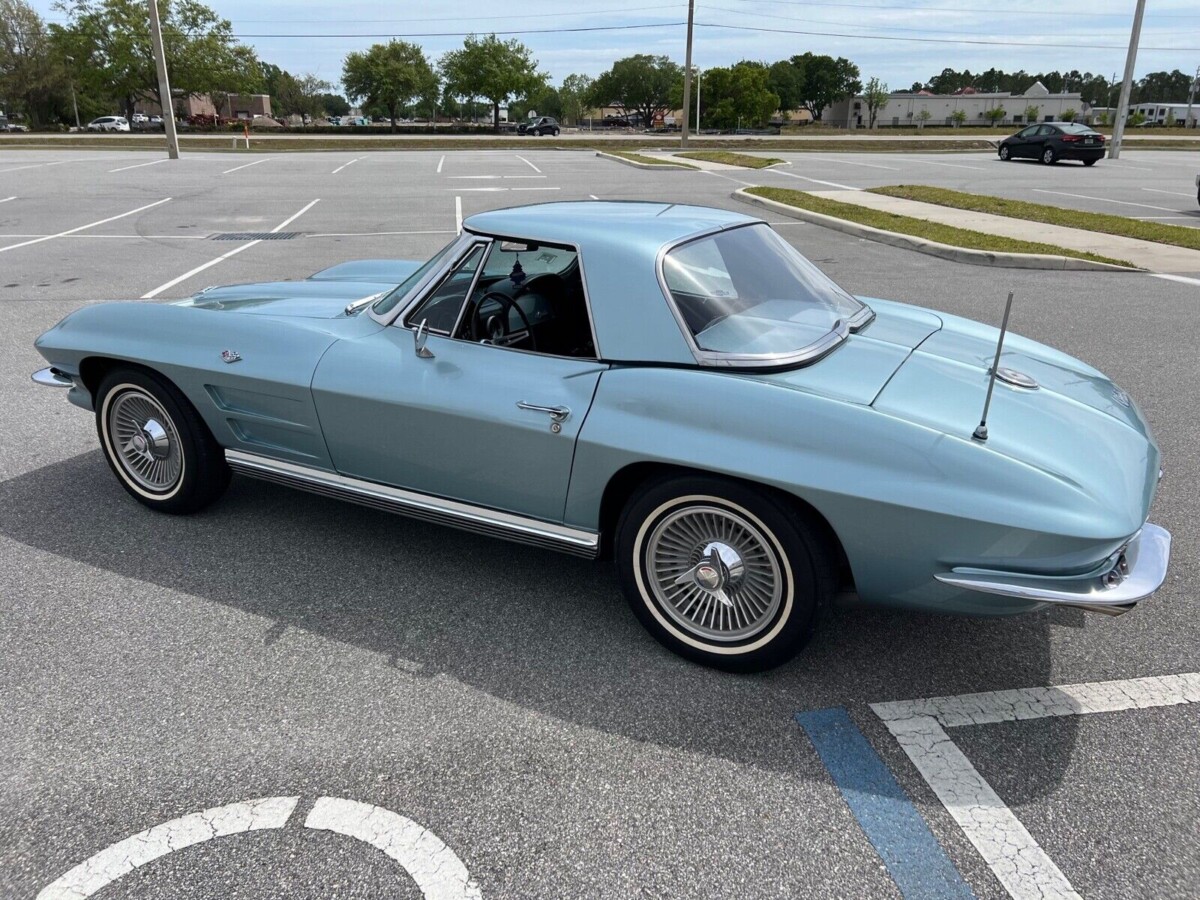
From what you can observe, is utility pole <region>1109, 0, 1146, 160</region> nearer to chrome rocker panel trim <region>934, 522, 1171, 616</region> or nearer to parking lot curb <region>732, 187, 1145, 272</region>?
parking lot curb <region>732, 187, 1145, 272</region>

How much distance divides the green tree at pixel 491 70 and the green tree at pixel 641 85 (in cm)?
4391

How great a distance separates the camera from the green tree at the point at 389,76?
272ft

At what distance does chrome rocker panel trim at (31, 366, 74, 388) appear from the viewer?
412cm

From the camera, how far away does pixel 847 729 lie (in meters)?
2.63

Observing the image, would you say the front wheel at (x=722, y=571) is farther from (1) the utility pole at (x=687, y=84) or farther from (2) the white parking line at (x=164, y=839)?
(1) the utility pole at (x=687, y=84)

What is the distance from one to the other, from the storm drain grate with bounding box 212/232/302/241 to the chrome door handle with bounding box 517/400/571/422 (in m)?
11.1

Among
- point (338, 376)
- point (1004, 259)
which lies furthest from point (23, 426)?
point (1004, 259)

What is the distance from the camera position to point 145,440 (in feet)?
12.8

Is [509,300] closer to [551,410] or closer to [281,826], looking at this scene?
[551,410]

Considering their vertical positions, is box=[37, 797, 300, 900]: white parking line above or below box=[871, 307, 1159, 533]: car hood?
below

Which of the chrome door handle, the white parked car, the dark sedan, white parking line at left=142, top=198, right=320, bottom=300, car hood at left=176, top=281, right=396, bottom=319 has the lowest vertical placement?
white parking line at left=142, top=198, right=320, bottom=300

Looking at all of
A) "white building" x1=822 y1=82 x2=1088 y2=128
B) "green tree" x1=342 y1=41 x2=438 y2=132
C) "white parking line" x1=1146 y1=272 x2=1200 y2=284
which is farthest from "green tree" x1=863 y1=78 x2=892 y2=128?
"white parking line" x1=1146 y1=272 x2=1200 y2=284

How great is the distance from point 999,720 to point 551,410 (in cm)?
174

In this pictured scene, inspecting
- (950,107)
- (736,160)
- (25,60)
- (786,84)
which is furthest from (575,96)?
(736,160)
